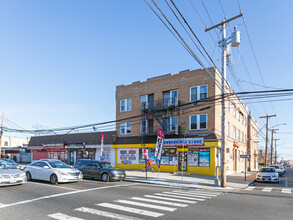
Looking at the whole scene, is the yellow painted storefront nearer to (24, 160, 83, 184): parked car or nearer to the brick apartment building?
the brick apartment building

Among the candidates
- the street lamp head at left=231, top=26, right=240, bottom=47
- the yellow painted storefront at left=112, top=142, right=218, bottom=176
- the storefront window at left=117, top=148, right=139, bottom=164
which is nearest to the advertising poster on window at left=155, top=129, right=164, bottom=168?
the yellow painted storefront at left=112, top=142, right=218, bottom=176

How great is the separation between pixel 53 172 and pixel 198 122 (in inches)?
575

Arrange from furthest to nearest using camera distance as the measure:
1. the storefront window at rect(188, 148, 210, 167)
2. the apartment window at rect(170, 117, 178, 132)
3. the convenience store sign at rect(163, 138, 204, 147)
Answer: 1. the apartment window at rect(170, 117, 178, 132)
2. the storefront window at rect(188, 148, 210, 167)
3. the convenience store sign at rect(163, 138, 204, 147)

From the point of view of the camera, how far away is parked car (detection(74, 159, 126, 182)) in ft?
52.9

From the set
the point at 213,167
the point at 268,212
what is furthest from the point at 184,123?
the point at 268,212

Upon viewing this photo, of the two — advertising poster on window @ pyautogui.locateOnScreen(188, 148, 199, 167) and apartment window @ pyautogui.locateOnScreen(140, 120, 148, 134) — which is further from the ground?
apartment window @ pyautogui.locateOnScreen(140, 120, 148, 134)

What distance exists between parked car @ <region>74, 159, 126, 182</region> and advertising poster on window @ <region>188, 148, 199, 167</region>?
28.7ft

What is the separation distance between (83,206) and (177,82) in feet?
61.5

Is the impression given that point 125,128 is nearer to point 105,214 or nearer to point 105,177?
point 105,177

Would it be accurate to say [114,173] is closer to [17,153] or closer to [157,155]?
[157,155]

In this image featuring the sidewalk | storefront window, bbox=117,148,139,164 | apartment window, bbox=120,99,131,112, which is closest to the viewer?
the sidewalk

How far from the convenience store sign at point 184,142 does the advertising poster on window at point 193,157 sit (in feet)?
3.05

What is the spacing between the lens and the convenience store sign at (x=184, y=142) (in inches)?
870

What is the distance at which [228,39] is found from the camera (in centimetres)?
1504
